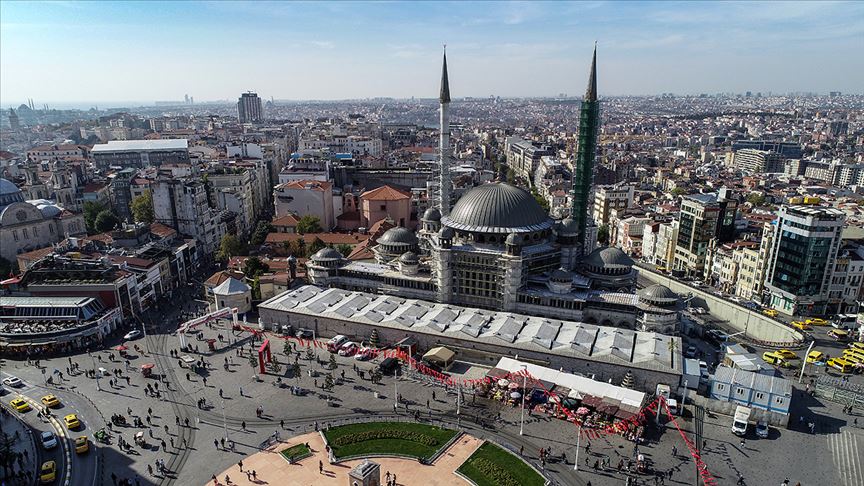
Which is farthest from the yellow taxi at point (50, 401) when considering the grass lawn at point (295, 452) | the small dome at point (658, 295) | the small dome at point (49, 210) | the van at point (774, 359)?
the van at point (774, 359)

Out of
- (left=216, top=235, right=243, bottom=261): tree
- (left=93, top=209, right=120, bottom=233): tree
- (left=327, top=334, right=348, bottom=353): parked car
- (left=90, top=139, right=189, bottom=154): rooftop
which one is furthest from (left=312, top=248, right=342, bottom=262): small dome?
(left=90, top=139, right=189, bottom=154): rooftop

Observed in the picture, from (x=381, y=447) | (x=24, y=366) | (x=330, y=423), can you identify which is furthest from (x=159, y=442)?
(x=24, y=366)

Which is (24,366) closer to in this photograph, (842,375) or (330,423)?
(330,423)

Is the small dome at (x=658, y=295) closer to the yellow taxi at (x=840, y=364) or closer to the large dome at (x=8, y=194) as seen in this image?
the yellow taxi at (x=840, y=364)

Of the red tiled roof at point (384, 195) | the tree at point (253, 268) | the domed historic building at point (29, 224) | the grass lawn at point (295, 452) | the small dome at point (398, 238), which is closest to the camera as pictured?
the grass lawn at point (295, 452)

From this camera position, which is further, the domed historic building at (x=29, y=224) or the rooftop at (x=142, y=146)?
the rooftop at (x=142, y=146)
